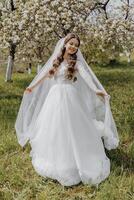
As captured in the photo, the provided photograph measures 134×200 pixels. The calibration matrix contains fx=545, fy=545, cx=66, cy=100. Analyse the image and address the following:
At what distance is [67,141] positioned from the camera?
10.5m

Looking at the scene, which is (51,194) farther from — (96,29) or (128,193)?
(96,29)

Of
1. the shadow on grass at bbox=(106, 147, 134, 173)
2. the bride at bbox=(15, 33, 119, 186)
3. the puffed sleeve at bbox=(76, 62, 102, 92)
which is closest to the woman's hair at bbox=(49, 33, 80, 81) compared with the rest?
the bride at bbox=(15, 33, 119, 186)

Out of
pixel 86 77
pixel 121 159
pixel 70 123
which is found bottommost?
pixel 121 159

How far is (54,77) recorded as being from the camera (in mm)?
10984

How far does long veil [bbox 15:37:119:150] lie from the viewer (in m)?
11.2

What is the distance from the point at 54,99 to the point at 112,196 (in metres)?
2.37

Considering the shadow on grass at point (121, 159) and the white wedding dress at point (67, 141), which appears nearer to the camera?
the white wedding dress at point (67, 141)

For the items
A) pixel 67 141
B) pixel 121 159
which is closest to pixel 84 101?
pixel 67 141

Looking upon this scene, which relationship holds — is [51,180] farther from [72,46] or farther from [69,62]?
[72,46]

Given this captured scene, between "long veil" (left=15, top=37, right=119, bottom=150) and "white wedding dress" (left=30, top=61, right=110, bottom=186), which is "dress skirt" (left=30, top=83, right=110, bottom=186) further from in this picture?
"long veil" (left=15, top=37, right=119, bottom=150)

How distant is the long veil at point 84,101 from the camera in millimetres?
11180

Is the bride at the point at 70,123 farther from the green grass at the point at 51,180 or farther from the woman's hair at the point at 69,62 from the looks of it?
the green grass at the point at 51,180

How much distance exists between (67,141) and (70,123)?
1.16 feet

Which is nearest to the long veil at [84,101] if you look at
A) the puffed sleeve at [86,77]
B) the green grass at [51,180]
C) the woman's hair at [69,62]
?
the woman's hair at [69,62]
